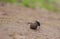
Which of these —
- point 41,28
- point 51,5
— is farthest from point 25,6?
point 41,28

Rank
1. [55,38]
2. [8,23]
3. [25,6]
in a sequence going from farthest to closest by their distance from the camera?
[25,6], [8,23], [55,38]

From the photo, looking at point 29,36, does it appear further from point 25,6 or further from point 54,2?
point 54,2

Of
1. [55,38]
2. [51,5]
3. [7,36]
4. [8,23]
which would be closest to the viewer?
[7,36]

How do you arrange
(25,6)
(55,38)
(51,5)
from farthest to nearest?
(51,5) < (25,6) < (55,38)

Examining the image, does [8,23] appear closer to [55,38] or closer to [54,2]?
[55,38]

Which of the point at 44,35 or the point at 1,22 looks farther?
the point at 1,22

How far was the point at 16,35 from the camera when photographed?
4855 mm

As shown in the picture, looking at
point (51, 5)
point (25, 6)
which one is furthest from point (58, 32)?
point (51, 5)

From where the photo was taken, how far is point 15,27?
18.0 ft

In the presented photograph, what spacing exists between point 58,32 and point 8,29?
4.65ft

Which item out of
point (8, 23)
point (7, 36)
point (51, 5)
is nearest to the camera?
point (7, 36)

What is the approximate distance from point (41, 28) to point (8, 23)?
88 cm

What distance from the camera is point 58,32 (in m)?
5.88

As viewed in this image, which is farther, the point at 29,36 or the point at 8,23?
the point at 8,23
